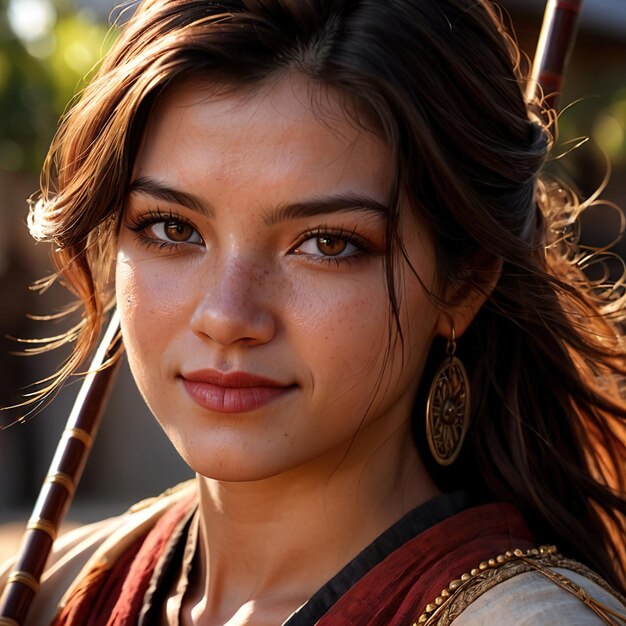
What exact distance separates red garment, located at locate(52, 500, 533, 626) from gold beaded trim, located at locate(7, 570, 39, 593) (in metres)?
0.09

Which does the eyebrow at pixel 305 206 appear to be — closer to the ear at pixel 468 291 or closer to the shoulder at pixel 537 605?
the ear at pixel 468 291

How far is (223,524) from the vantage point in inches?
98.4

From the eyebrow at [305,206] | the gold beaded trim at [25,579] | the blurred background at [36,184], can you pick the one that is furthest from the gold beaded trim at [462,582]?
the blurred background at [36,184]

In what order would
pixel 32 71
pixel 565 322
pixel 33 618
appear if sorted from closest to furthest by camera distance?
pixel 565 322 → pixel 33 618 → pixel 32 71

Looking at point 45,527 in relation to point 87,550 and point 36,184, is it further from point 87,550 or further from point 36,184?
point 36,184

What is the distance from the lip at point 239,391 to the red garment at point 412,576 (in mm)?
388

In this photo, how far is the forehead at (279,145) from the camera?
2.12 meters

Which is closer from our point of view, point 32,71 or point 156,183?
point 156,183

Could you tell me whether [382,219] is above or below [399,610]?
above

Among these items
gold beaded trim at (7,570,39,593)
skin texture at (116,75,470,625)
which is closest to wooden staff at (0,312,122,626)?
gold beaded trim at (7,570,39,593)

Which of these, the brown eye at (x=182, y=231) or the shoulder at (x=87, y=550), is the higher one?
the brown eye at (x=182, y=231)

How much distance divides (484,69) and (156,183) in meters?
0.64

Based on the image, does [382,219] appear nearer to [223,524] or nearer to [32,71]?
[223,524]

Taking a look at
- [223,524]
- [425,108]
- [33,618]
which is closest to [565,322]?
[425,108]
